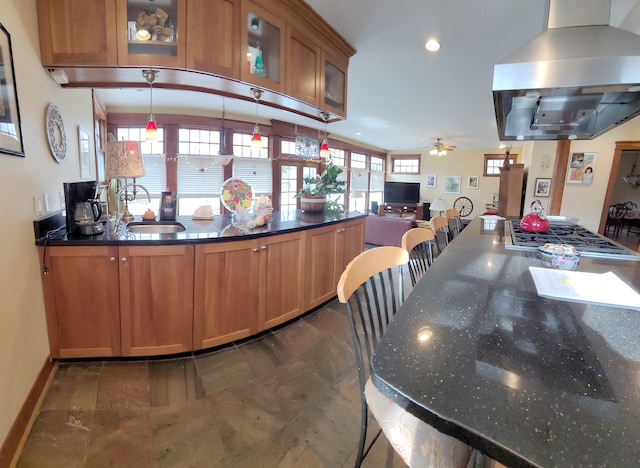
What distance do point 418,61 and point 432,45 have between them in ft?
1.17

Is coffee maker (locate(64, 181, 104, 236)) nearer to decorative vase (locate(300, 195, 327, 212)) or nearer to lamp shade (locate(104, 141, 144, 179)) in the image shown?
lamp shade (locate(104, 141, 144, 179))

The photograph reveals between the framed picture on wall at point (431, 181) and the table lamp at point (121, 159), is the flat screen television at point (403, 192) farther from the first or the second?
the table lamp at point (121, 159)

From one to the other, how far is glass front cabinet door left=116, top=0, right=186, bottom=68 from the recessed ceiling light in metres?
1.96

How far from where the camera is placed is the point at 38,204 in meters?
1.71

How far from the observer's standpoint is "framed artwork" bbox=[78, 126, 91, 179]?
257cm

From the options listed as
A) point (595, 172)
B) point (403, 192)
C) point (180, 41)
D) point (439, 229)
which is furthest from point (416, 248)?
point (403, 192)

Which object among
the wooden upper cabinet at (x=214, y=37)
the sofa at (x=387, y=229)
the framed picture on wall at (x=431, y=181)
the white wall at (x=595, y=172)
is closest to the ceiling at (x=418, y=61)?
the wooden upper cabinet at (x=214, y=37)

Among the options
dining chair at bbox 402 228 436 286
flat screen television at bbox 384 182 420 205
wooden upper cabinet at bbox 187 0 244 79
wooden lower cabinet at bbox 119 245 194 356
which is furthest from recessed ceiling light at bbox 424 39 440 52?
flat screen television at bbox 384 182 420 205

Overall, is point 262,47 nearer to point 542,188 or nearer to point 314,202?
point 314,202

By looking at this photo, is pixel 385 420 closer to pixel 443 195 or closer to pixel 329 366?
pixel 329 366

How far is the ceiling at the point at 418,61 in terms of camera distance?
2.09 m

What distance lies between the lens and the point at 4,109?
1339 mm

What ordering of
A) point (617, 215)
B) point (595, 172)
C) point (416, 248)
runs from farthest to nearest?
1. point (617, 215)
2. point (595, 172)
3. point (416, 248)

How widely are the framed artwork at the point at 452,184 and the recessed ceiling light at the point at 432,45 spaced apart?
749cm
